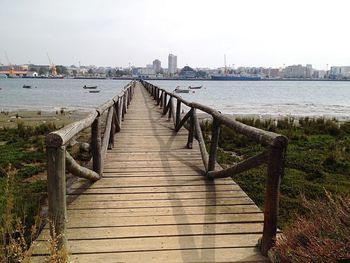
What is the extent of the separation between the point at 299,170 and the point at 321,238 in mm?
6501

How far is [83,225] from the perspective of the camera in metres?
3.30

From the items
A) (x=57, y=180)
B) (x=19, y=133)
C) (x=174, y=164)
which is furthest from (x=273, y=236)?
(x=19, y=133)

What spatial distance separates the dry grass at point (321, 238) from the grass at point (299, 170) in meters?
1.08

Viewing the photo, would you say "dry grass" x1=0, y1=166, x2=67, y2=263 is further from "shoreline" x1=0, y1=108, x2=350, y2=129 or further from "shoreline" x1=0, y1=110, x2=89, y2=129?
"shoreline" x1=0, y1=108, x2=350, y2=129

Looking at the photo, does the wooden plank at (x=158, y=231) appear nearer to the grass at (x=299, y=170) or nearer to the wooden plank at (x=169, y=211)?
the wooden plank at (x=169, y=211)

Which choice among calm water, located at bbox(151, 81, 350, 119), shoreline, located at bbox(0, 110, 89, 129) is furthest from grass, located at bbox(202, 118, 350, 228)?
calm water, located at bbox(151, 81, 350, 119)

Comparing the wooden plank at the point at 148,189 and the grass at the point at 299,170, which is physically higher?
the wooden plank at the point at 148,189

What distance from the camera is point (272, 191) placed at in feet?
8.83

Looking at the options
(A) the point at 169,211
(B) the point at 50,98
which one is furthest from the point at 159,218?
(B) the point at 50,98

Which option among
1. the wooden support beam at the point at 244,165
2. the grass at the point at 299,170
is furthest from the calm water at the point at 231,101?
the wooden support beam at the point at 244,165

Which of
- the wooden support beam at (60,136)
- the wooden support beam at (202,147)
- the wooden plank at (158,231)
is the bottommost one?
the wooden plank at (158,231)

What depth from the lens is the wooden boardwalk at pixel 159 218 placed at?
2.82m

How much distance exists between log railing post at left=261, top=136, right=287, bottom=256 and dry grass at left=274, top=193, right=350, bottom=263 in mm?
201

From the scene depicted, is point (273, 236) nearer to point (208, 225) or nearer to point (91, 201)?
point (208, 225)
